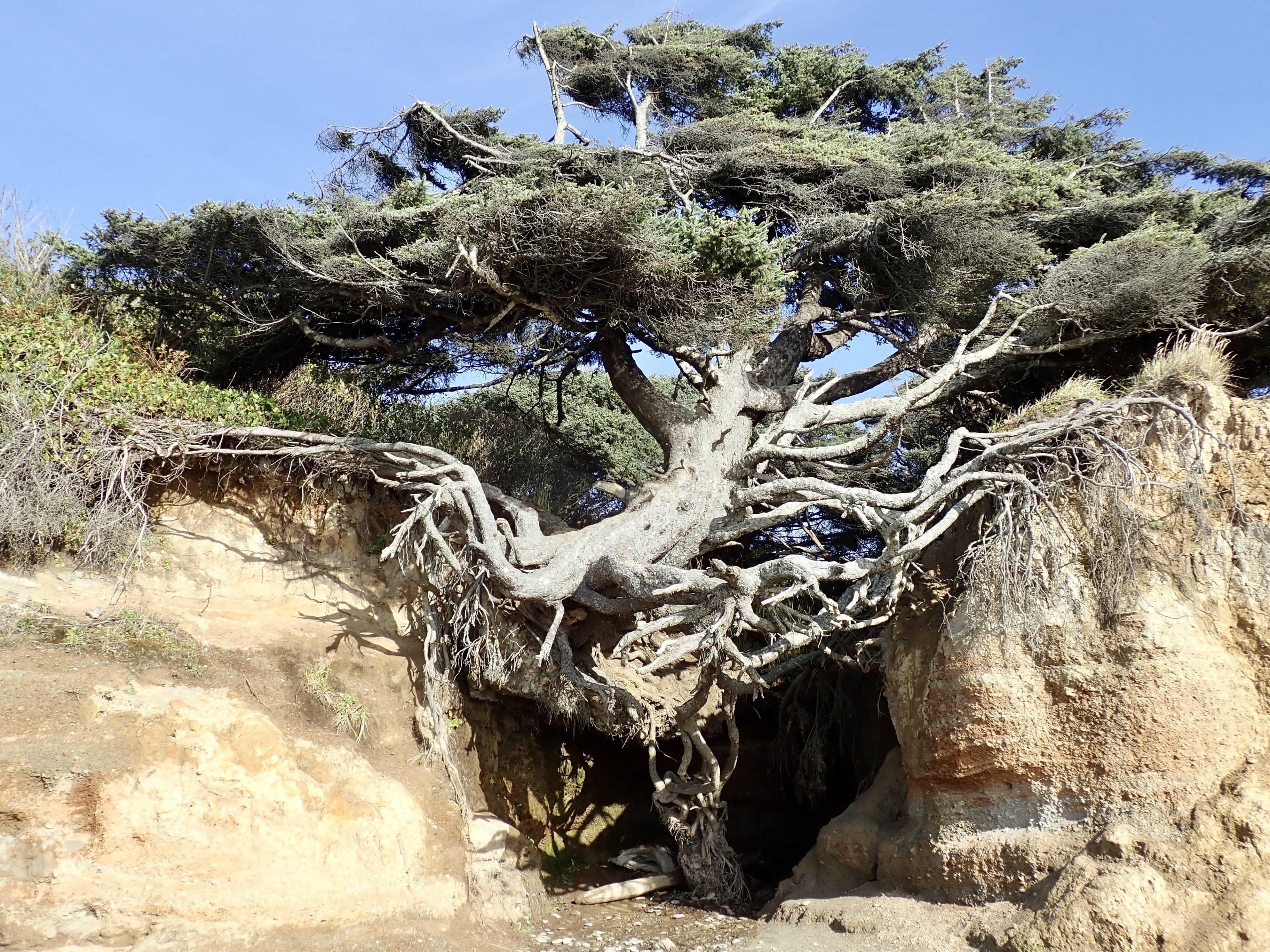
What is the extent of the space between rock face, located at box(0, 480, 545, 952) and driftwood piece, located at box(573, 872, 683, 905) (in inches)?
42.4

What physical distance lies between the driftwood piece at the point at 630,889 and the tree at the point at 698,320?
1.71 ft

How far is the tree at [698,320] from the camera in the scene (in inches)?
360

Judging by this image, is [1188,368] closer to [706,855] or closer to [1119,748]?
[1119,748]

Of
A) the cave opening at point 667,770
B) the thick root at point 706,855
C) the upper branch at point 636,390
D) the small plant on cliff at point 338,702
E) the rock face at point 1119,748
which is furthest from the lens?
the upper branch at point 636,390

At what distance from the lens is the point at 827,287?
13.1 metres

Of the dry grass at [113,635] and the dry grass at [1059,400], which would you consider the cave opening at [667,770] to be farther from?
the dry grass at [1059,400]

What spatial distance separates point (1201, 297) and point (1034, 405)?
2487 mm

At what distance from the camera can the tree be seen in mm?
9133

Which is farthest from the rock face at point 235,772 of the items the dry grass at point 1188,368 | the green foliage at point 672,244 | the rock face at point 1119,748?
the dry grass at point 1188,368

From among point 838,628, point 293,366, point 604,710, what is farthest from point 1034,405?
point 293,366

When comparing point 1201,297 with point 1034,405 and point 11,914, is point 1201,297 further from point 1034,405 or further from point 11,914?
point 11,914

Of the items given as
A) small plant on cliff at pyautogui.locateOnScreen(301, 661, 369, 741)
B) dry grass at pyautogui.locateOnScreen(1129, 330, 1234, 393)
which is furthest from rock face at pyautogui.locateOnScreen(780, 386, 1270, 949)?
small plant on cliff at pyautogui.locateOnScreen(301, 661, 369, 741)

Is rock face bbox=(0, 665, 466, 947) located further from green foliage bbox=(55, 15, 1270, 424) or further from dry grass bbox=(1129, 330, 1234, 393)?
dry grass bbox=(1129, 330, 1234, 393)

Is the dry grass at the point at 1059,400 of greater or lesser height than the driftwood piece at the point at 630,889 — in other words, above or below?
above
